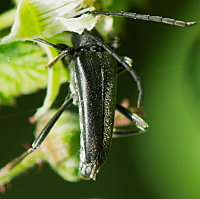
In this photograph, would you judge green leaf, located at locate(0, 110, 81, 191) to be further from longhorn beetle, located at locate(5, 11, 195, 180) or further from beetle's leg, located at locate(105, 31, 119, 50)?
beetle's leg, located at locate(105, 31, 119, 50)

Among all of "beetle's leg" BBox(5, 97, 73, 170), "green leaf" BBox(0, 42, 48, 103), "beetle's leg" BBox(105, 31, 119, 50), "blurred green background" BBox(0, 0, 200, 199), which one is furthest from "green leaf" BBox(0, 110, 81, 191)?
"blurred green background" BBox(0, 0, 200, 199)

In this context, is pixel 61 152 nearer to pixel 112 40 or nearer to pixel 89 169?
pixel 89 169

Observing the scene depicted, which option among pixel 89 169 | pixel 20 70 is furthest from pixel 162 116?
pixel 20 70

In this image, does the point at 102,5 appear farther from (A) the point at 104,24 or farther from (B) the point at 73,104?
(B) the point at 73,104

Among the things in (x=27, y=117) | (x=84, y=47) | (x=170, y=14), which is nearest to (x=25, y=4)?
(x=84, y=47)

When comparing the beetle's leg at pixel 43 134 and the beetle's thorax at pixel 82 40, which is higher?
the beetle's thorax at pixel 82 40

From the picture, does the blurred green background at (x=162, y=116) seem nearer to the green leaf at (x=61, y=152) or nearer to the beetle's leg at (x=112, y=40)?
the beetle's leg at (x=112, y=40)

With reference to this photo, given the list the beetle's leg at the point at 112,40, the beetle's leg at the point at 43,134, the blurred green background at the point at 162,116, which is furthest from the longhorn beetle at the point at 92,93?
the blurred green background at the point at 162,116
